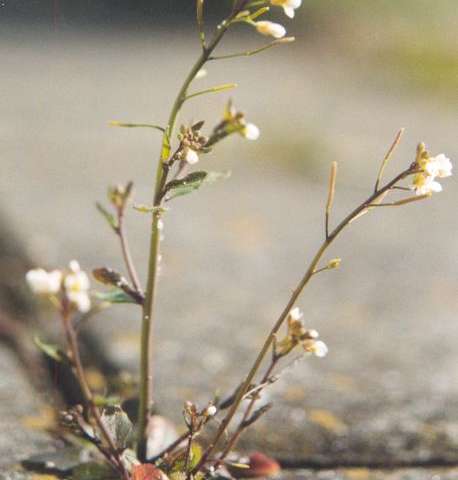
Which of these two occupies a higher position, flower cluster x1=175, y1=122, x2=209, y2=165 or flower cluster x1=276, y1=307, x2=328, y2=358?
flower cluster x1=175, y1=122, x2=209, y2=165

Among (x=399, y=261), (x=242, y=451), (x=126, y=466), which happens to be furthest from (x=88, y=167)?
(x=126, y=466)

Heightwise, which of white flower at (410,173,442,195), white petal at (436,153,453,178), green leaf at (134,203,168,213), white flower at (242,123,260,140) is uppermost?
white petal at (436,153,453,178)

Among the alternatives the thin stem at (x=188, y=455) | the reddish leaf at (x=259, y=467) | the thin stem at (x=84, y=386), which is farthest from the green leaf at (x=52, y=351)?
the reddish leaf at (x=259, y=467)

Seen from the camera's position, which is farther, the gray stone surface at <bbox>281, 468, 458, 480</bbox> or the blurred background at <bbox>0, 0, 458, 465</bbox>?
the blurred background at <bbox>0, 0, 458, 465</bbox>

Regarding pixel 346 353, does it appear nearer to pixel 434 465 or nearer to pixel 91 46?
pixel 434 465

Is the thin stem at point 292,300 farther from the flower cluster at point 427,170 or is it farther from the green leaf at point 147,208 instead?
the green leaf at point 147,208

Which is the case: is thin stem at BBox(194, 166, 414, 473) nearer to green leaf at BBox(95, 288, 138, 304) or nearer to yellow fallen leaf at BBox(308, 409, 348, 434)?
green leaf at BBox(95, 288, 138, 304)

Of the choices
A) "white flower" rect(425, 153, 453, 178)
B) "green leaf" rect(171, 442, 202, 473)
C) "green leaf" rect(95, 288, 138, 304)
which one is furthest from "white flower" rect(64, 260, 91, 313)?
"white flower" rect(425, 153, 453, 178)

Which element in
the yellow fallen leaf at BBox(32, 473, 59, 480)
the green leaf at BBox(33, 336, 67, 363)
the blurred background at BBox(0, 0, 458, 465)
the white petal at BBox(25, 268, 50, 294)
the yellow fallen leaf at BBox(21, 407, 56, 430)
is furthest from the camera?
the blurred background at BBox(0, 0, 458, 465)
